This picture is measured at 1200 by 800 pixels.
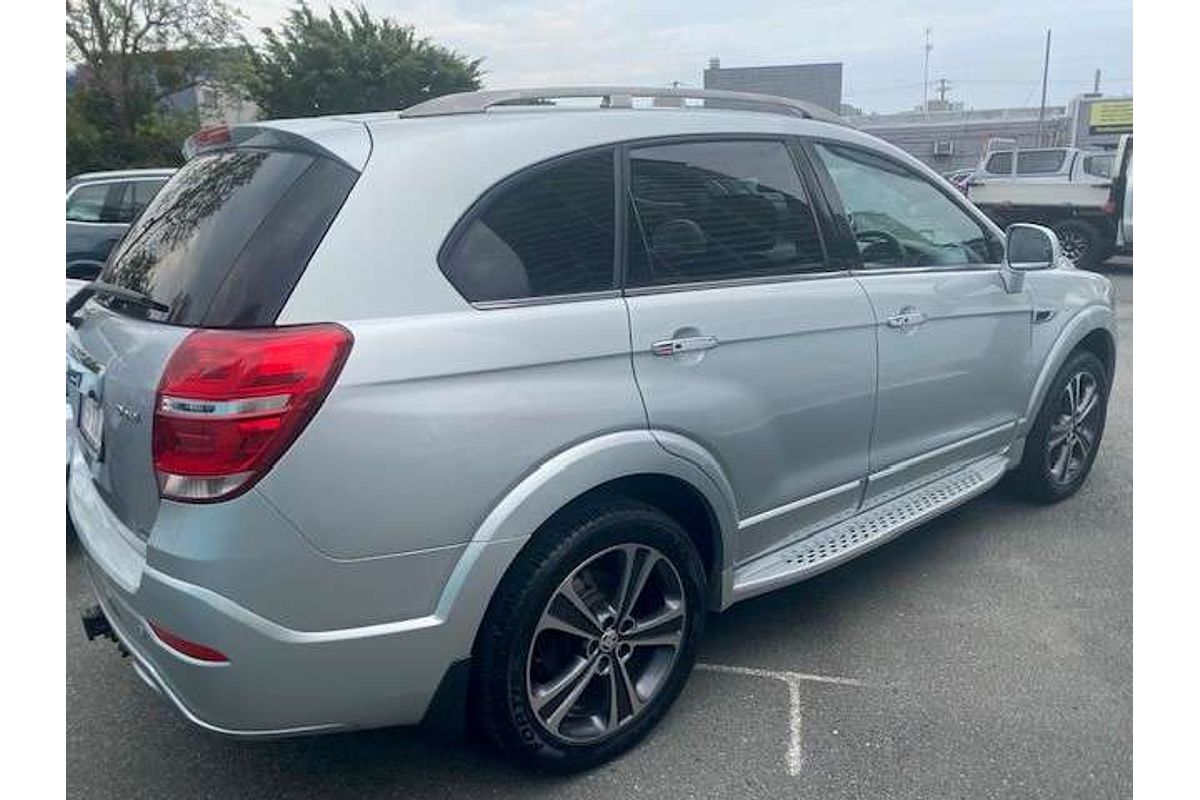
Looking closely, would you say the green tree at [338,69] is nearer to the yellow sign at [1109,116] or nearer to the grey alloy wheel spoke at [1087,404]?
the yellow sign at [1109,116]

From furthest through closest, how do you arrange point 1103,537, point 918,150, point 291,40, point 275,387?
1. point 918,150
2. point 291,40
3. point 1103,537
4. point 275,387

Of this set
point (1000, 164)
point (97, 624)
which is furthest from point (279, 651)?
point (1000, 164)

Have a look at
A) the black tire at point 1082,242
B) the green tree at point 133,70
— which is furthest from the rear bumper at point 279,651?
the green tree at point 133,70

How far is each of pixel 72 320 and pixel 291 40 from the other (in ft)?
82.1

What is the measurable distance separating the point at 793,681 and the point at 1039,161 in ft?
48.6

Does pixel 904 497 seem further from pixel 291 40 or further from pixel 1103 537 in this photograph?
pixel 291 40

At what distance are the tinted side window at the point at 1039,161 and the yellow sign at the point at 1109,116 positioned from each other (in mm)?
→ 10020

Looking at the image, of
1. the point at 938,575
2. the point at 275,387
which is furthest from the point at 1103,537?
the point at 275,387

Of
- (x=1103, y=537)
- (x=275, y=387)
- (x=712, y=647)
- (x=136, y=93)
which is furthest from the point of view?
(x=136, y=93)

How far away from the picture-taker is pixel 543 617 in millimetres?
2361

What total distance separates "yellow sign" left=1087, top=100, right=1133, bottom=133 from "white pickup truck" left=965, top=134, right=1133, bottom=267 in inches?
409

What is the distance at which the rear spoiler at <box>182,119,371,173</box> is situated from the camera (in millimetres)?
2186

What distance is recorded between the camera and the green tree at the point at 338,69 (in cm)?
2453

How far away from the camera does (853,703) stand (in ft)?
9.45
